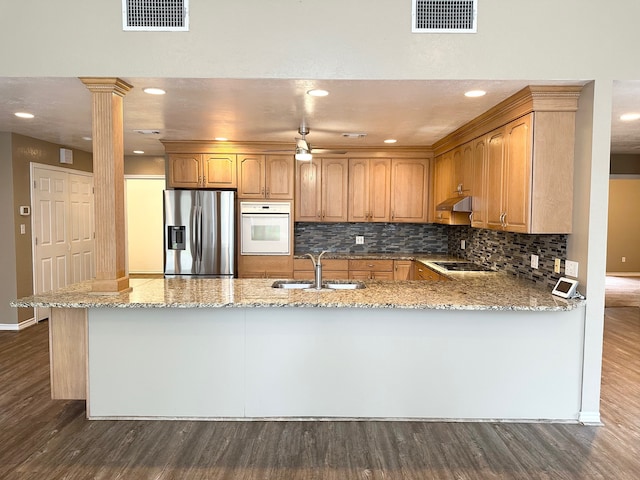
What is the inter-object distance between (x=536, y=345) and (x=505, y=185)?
1.22m

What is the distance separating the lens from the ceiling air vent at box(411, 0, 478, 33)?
2.69m

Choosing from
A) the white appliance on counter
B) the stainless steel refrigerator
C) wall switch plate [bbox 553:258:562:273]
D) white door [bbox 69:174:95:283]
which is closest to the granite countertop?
wall switch plate [bbox 553:258:562:273]

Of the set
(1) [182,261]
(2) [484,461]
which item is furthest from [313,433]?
(1) [182,261]

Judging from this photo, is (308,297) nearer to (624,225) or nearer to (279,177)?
(279,177)

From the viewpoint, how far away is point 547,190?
300 centimetres

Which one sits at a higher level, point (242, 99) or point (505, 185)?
point (242, 99)

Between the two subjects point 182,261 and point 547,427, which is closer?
point 547,427

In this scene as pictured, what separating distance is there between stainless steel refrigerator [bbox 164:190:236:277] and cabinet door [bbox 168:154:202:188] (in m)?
0.35

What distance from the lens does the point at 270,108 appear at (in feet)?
11.5

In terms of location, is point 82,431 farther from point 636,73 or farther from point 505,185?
point 636,73

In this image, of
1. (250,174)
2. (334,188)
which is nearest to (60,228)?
(250,174)

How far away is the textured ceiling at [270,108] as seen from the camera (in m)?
2.89

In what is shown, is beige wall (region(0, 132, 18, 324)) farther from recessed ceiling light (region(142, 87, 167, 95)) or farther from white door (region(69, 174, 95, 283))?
recessed ceiling light (region(142, 87, 167, 95))

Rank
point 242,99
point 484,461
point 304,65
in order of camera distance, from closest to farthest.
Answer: point 484,461 → point 304,65 → point 242,99
